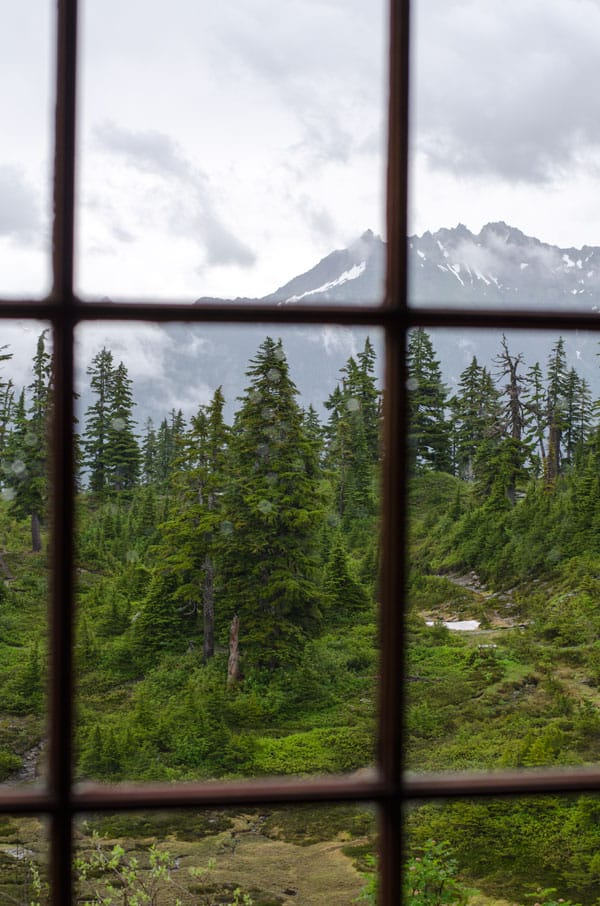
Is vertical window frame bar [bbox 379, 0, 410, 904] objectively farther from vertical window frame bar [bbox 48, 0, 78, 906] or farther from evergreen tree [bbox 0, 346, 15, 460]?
evergreen tree [bbox 0, 346, 15, 460]

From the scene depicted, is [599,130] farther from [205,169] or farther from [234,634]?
[234,634]

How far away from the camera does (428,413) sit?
26.7 ft

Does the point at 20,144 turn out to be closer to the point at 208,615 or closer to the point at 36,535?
the point at 36,535

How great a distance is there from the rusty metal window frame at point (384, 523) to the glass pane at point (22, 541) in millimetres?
6852

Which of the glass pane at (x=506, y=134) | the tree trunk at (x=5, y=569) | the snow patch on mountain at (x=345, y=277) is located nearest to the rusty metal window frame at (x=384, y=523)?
the tree trunk at (x=5, y=569)

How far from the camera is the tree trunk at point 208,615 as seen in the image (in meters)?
7.57

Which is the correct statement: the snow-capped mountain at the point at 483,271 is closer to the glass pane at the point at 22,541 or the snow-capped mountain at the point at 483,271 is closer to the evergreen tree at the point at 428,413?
the evergreen tree at the point at 428,413

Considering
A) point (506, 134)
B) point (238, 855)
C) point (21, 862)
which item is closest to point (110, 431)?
point (21, 862)

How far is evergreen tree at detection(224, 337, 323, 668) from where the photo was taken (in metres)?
7.31

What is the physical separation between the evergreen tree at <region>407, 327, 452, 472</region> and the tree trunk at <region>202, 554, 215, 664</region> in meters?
2.19

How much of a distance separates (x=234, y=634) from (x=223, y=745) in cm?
97

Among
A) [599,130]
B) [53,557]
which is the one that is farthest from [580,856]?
[599,130]

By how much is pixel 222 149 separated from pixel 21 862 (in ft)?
31.6

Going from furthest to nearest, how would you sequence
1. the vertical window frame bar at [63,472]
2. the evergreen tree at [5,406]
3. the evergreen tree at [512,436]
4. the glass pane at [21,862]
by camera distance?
the evergreen tree at [512,436], the evergreen tree at [5,406], the glass pane at [21,862], the vertical window frame bar at [63,472]
